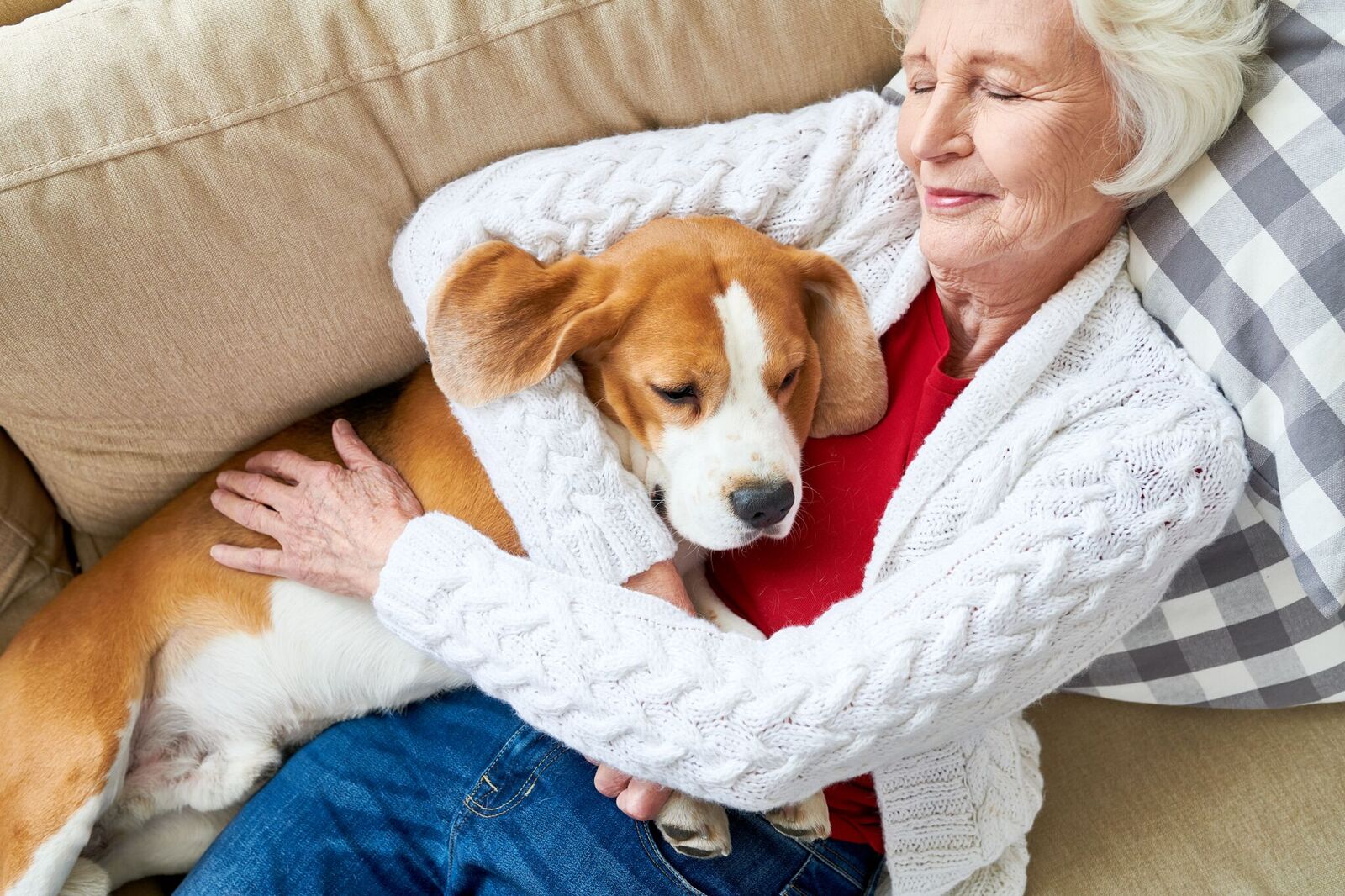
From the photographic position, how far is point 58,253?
4.08 ft

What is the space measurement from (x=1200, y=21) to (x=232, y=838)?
173 cm

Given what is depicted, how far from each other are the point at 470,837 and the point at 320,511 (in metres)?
0.54

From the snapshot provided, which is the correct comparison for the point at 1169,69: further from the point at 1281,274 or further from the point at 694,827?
the point at 694,827

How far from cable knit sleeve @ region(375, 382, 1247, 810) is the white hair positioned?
305 mm

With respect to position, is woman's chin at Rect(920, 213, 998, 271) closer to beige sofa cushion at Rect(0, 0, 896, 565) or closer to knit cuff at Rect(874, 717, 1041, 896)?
beige sofa cushion at Rect(0, 0, 896, 565)

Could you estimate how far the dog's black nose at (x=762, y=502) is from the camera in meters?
1.27

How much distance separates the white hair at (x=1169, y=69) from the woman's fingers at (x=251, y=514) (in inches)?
50.7

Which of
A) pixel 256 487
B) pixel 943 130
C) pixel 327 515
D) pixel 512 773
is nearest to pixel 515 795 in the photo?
pixel 512 773

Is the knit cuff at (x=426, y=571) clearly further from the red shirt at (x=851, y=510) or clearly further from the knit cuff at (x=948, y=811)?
the knit cuff at (x=948, y=811)

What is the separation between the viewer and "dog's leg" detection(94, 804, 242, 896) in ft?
5.05

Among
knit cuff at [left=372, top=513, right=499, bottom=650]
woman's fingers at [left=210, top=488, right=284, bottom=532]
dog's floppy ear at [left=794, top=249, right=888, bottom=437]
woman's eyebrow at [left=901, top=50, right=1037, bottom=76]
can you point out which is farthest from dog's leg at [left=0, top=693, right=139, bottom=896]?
woman's eyebrow at [left=901, top=50, right=1037, bottom=76]

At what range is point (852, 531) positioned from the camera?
1397 mm

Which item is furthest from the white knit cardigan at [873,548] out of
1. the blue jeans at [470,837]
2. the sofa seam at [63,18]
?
the sofa seam at [63,18]

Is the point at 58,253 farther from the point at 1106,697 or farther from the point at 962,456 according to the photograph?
the point at 1106,697
